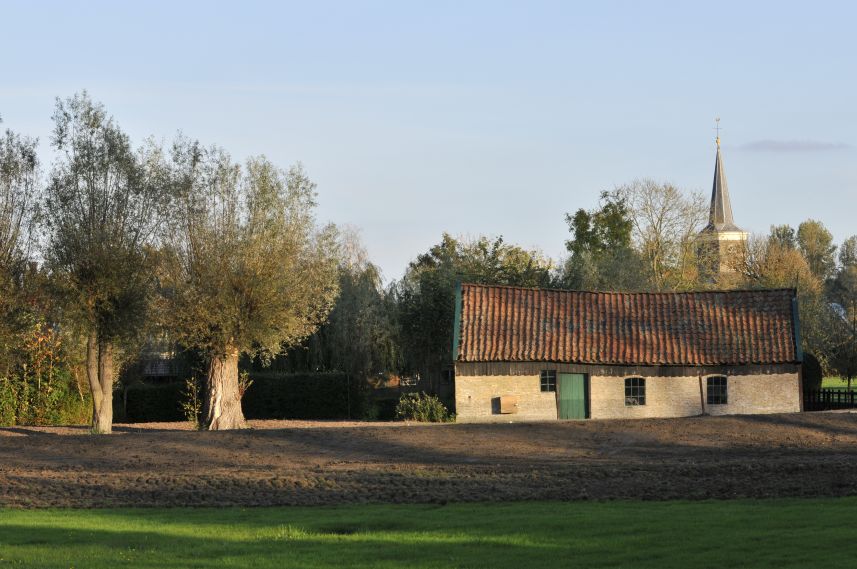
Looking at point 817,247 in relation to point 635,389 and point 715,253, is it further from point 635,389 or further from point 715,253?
point 635,389

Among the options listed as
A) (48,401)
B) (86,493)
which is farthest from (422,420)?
(86,493)

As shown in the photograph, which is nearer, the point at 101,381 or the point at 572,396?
the point at 101,381

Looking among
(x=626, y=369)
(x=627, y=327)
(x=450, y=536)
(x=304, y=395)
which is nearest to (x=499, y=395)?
(x=626, y=369)

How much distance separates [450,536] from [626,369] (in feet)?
86.5

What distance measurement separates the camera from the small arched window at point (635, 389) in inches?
1607

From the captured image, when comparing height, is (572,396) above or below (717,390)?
below

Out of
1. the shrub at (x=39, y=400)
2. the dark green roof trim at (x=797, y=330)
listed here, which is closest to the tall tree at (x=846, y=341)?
the dark green roof trim at (x=797, y=330)

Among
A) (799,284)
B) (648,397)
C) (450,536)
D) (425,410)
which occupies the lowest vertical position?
(450,536)

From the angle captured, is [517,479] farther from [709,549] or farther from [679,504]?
[709,549]

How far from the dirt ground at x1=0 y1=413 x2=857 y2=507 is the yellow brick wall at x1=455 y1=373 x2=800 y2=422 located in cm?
517

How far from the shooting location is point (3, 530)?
16.6 meters

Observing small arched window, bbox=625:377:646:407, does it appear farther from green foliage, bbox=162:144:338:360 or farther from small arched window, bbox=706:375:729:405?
green foliage, bbox=162:144:338:360

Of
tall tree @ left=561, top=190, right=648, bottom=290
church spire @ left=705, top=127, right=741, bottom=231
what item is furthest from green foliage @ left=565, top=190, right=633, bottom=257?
church spire @ left=705, top=127, right=741, bottom=231

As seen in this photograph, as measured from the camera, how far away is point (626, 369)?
134 feet
